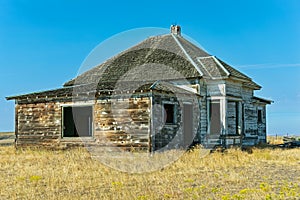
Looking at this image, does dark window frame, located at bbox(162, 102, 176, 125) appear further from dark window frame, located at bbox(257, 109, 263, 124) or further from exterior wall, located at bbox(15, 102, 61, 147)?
dark window frame, located at bbox(257, 109, 263, 124)

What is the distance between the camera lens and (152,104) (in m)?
A: 16.3

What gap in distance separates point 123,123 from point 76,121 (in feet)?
22.8

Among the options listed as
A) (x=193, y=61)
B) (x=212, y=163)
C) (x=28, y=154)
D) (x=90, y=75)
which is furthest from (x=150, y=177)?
(x=90, y=75)

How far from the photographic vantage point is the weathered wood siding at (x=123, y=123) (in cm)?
1656

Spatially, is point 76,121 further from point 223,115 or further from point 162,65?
point 223,115

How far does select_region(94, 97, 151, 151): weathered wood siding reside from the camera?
54.3 ft

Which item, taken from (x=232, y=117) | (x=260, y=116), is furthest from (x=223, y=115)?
(x=260, y=116)

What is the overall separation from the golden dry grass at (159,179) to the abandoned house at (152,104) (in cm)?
225

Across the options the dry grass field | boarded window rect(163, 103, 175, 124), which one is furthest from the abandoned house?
the dry grass field

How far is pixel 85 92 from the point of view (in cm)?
1823

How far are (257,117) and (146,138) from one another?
11.0m

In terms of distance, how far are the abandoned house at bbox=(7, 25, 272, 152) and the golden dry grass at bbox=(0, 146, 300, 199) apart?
225 cm

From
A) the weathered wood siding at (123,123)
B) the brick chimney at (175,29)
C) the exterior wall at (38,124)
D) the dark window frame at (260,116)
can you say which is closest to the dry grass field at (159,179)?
the weathered wood siding at (123,123)

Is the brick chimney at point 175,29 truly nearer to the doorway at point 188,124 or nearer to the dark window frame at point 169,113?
the doorway at point 188,124
